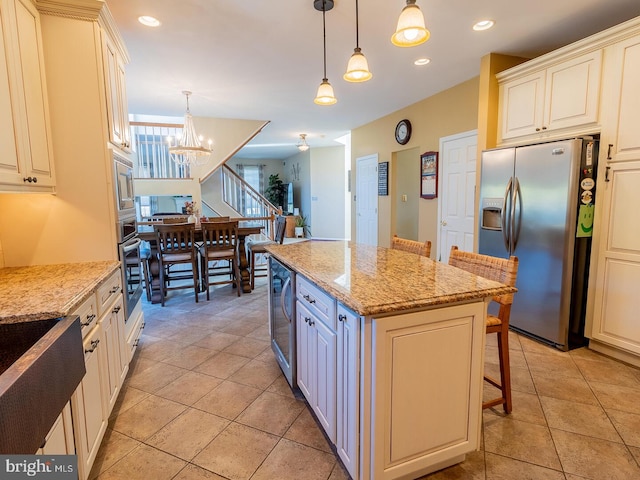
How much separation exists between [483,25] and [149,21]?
8.66 ft

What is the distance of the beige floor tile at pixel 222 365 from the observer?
247 centimetres

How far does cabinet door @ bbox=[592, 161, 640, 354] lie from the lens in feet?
7.89

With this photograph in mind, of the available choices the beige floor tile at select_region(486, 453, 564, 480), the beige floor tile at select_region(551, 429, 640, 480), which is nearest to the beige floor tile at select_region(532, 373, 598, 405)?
the beige floor tile at select_region(551, 429, 640, 480)

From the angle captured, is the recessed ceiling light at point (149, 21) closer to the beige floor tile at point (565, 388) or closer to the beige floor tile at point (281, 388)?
the beige floor tile at point (281, 388)

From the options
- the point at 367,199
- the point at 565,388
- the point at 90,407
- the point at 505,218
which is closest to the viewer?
the point at 90,407

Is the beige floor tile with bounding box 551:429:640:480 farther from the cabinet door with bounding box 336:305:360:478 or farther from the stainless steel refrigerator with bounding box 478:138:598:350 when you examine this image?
the stainless steel refrigerator with bounding box 478:138:598:350

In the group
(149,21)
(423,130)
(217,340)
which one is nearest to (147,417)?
(217,340)

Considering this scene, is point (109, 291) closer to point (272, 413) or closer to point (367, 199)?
point (272, 413)

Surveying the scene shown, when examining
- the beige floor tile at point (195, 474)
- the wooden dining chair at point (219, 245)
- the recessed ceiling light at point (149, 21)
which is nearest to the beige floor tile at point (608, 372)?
the beige floor tile at point (195, 474)

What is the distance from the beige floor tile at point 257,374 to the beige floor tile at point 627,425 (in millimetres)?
1993

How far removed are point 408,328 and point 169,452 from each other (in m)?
1.37

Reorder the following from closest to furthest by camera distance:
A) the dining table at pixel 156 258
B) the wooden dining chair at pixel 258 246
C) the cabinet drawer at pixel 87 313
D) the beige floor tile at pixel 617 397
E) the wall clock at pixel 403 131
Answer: the cabinet drawer at pixel 87 313 < the beige floor tile at pixel 617 397 < the dining table at pixel 156 258 < the wooden dining chair at pixel 258 246 < the wall clock at pixel 403 131

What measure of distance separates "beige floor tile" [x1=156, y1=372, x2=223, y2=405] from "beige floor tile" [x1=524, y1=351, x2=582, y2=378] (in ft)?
7.47

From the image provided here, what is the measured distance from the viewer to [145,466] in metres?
1.62
